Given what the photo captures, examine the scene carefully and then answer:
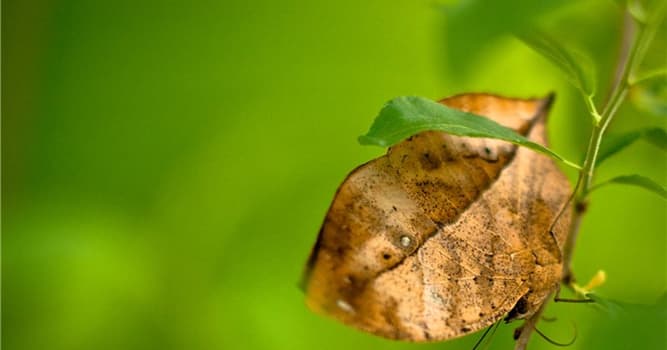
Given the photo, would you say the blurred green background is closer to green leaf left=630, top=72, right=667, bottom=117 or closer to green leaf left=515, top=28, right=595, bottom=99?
green leaf left=630, top=72, right=667, bottom=117

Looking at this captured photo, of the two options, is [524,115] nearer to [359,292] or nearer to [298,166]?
[359,292]

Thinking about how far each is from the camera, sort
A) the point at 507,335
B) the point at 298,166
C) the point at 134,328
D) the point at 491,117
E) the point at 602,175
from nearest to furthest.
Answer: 1. the point at 491,117
2. the point at 507,335
3. the point at 602,175
4. the point at 134,328
5. the point at 298,166

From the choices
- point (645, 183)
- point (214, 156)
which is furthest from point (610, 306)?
point (214, 156)

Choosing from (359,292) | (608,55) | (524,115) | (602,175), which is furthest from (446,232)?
(602,175)

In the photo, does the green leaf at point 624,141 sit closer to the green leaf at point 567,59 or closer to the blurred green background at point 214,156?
the green leaf at point 567,59

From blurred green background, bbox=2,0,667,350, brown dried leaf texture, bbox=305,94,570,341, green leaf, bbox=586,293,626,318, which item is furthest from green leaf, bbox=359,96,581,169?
blurred green background, bbox=2,0,667,350

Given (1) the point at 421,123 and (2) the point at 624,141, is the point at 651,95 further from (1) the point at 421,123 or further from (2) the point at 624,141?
(1) the point at 421,123

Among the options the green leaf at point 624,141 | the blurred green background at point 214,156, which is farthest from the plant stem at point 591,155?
the blurred green background at point 214,156
